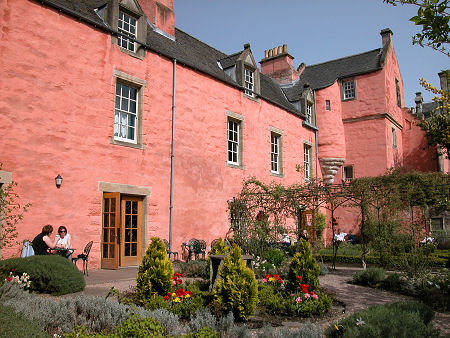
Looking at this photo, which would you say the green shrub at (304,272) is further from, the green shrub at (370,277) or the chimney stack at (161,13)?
the chimney stack at (161,13)

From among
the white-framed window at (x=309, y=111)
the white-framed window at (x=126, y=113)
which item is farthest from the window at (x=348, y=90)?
the white-framed window at (x=126, y=113)

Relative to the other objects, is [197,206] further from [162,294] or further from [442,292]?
[442,292]

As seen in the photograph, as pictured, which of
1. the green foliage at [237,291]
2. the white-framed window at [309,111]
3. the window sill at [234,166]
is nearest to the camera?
the green foliage at [237,291]

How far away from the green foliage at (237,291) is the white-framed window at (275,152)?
45.2ft

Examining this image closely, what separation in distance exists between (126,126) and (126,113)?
435 millimetres

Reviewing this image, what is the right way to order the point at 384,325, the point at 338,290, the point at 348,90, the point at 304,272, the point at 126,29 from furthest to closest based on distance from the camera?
1. the point at 348,90
2. the point at 126,29
3. the point at 338,290
4. the point at 304,272
5. the point at 384,325

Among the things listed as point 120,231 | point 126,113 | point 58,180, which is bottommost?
point 120,231

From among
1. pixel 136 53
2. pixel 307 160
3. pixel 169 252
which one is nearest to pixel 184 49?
pixel 136 53

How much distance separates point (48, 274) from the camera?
24.0 feet

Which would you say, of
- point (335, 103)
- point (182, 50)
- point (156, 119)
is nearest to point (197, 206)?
point (156, 119)

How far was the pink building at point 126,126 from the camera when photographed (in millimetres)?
9984

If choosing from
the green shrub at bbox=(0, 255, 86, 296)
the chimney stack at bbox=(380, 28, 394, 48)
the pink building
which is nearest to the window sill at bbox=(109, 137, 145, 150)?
the pink building

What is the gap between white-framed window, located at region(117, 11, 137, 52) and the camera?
1273 cm

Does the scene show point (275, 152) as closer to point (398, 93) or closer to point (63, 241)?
point (398, 93)
